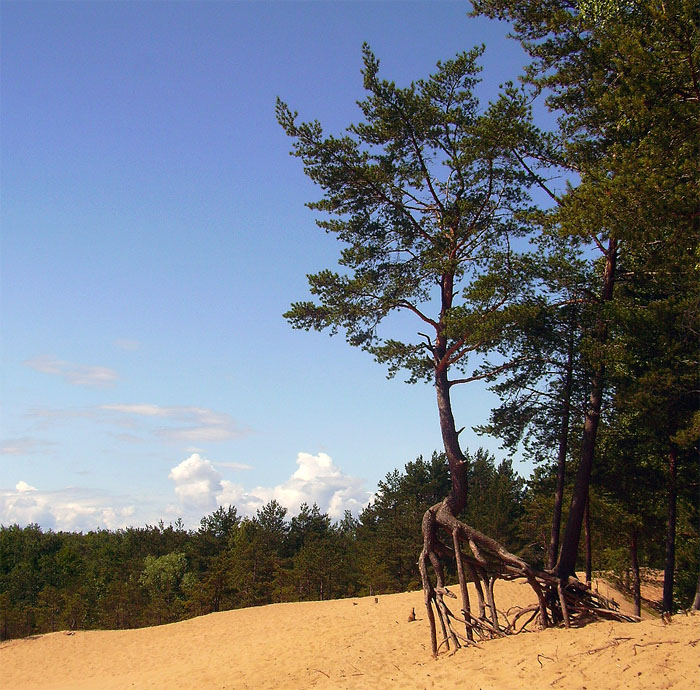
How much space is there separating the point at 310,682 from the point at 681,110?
14115 millimetres

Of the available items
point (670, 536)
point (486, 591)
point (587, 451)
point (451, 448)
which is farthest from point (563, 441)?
point (486, 591)

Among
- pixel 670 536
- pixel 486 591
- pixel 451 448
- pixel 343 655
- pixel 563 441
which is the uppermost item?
pixel 563 441

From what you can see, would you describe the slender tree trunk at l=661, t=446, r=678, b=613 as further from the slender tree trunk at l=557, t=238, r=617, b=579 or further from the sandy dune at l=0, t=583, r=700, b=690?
the sandy dune at l=0, t=583, r=700, b=690

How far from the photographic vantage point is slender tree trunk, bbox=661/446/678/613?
1755cm

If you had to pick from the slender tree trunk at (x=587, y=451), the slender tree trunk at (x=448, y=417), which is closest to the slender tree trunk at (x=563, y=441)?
the slender tree trunk at (x=587, y=451)

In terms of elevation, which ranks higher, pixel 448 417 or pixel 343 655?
pixel 448 417

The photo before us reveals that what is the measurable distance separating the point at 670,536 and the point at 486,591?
702cm

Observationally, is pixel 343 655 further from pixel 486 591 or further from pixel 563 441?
pixel 563 441

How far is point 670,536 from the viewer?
18.1 m

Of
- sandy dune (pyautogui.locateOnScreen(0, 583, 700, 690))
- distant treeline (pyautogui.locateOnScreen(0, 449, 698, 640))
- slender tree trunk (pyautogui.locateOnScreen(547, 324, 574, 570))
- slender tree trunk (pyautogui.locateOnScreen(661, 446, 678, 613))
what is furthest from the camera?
distant treeline (pyautogui.locateOnScreen(0, 449, 698, 640))

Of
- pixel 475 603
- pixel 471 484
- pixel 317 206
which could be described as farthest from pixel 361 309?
pixel 471 484

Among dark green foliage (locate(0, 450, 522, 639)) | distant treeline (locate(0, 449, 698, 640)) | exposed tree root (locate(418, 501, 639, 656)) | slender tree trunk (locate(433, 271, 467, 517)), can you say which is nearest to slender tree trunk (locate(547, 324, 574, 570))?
exposed tree root (locate(418, 501, 639, 656))

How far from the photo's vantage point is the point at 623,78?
11.2 meters

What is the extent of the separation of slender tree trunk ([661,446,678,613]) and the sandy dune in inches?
244
